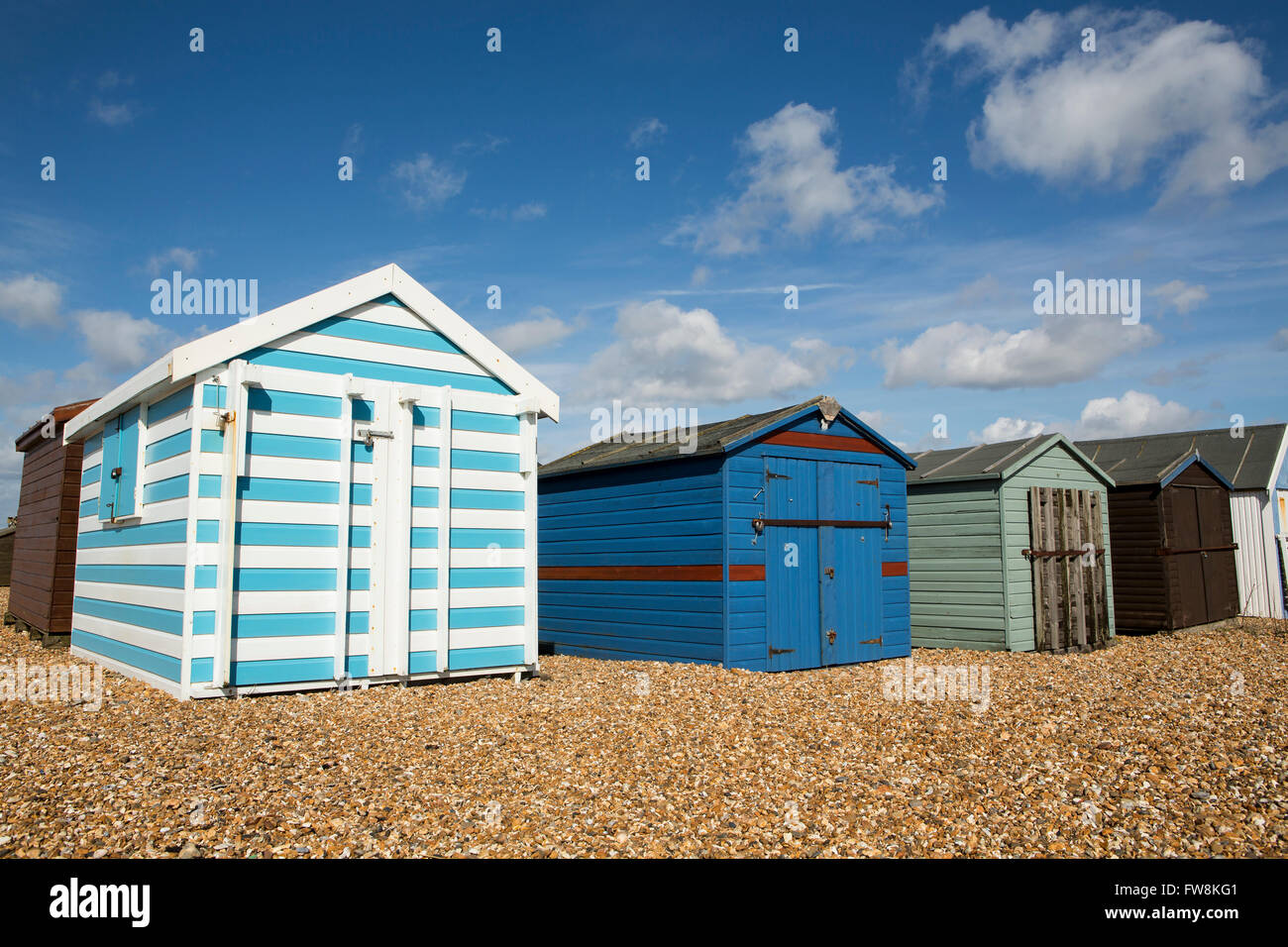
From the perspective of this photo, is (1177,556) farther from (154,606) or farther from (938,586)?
(154,606)

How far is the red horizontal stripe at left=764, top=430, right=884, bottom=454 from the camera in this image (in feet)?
36.5

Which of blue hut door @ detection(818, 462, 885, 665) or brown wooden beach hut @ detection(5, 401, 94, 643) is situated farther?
brown wooden beach hut @ detection(5, 401, 94, 643)

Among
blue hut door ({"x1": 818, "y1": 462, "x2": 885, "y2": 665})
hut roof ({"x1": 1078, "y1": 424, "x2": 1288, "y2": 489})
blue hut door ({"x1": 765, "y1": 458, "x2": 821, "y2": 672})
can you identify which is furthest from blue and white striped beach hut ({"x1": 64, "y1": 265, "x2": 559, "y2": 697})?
hut roof ({"x1": 1078, "y1": 424, "x2": 1288, "y2": 489})

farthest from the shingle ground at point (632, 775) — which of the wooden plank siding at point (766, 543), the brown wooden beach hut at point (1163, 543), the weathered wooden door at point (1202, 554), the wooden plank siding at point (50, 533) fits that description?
the weathered wooden door at point (1202, 554)

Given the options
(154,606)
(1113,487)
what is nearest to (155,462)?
(154,606)

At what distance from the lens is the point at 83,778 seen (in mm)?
5023

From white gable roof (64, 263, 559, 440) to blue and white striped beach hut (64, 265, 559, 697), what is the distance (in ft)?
0.06

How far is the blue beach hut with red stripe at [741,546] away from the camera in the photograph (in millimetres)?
10555

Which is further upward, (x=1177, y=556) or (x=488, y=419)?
(x=488, y=419)

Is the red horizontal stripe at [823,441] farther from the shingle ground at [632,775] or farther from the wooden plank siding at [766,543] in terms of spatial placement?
the shingle ground at [632,775]

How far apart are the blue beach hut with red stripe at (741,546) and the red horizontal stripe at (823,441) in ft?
0.07

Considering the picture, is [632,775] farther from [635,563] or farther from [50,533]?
[50,533]

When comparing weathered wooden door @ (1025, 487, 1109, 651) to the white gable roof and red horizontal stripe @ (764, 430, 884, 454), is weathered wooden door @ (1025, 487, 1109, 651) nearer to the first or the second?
red horizontal stripe @ (764, 430, 884, 454)
